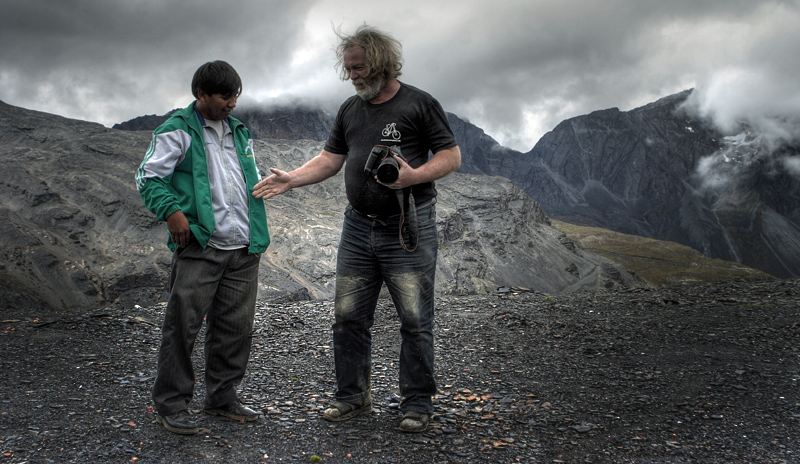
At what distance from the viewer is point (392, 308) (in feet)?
29.8

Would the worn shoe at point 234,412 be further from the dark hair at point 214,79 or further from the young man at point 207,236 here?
the dark hair at point 214,79

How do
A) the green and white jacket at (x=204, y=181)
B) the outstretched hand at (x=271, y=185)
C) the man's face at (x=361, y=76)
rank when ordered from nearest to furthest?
the green and white jacket at (x=204, y=181), the man's face at (x=361, y=76), the outstretched hand at (x=271, y=185)

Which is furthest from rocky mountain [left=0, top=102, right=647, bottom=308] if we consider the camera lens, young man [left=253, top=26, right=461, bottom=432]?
the camera lens

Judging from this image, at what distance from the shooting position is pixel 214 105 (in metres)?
3.93

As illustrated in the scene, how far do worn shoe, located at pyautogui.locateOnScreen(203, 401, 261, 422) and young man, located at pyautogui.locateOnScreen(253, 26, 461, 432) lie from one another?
23.3 inches

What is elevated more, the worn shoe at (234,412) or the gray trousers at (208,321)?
the gray trousers at (208,321)

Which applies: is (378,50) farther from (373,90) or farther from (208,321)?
(208,321)

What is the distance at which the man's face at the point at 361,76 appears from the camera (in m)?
4.02

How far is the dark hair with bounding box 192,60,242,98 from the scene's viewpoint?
3.83m

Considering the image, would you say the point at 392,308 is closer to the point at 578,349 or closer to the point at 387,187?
the point at 578,349

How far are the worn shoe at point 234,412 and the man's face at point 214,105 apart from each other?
2.23m

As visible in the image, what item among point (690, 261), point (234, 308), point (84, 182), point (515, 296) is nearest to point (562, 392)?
point (234, 308)

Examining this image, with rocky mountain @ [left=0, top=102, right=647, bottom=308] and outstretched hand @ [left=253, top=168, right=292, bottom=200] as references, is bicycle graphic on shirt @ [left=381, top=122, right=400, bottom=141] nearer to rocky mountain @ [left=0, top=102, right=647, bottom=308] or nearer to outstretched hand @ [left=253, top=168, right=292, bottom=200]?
outstretched hand @ [left=253, top=168, right=292, bottom=200]

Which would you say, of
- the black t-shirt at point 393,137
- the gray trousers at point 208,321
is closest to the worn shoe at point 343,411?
the gray trousers at point 208,321
